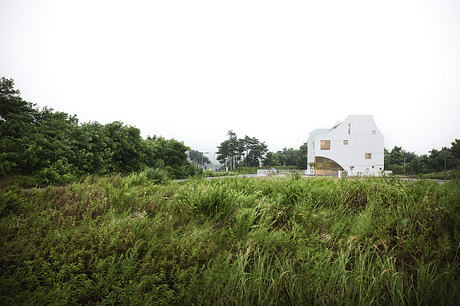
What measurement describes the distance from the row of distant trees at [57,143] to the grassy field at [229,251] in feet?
21.8

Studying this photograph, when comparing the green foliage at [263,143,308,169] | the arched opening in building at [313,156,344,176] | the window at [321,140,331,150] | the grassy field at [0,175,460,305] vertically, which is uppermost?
the window at [321,140,331,150]

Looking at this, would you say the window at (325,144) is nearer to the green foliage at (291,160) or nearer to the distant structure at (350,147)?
the distant structure at (350,147)

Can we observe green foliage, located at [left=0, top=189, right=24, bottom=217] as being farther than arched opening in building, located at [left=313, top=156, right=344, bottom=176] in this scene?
No

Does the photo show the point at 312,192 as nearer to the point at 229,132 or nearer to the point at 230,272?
the point at 230,272

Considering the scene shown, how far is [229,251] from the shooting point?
7.82 ft

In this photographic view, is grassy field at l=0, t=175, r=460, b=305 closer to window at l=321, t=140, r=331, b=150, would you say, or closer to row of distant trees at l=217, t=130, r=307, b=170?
window at l=321, t=140, r=331, b=150

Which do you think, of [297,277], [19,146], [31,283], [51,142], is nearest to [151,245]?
[31,283]

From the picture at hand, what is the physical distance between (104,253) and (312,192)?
3.78 meters

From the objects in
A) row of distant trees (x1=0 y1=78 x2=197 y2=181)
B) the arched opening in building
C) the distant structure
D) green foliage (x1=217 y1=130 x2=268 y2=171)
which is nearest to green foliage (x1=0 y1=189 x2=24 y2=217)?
row of distant trees (x1=0 y1=78 x2=197 y2=181)

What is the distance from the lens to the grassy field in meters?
1.82

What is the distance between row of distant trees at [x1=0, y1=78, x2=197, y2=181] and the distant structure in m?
27.3

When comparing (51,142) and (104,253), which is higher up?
(51,142)

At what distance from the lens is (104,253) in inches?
91.8

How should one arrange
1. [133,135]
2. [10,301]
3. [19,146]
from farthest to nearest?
[133,135], [19,146], [10,301]
